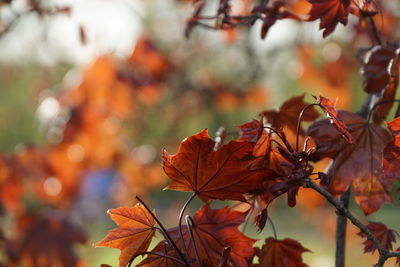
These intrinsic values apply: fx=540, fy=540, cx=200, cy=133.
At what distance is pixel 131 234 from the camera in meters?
0.61

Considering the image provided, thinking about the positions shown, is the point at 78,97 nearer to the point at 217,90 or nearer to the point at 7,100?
the point at 217,90

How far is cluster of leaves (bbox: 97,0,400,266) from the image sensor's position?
0.58m

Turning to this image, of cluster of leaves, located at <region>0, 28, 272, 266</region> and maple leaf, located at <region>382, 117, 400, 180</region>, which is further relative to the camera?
cluster of leaves, located at <region>0, 28, 272, 266</region>

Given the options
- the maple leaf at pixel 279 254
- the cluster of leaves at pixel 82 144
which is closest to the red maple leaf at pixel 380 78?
the maple leaf at pixel 279 254

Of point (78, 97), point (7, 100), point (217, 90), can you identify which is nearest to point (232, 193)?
point (78, 97)

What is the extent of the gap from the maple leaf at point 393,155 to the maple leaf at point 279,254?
15 centimetres

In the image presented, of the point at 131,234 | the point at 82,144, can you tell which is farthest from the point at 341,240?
the point at 82,144

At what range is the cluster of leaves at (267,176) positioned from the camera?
1.91 feet

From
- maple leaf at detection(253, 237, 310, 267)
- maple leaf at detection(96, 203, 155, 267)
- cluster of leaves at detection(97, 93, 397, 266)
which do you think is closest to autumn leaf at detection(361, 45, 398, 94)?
cluster of leaves at detection(97, 93, 397, 266)

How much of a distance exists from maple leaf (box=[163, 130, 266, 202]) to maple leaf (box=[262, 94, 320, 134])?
0.74 feet

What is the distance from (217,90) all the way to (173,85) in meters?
0.37

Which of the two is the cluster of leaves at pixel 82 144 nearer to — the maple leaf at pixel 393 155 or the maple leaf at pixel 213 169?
the maple leaf at pixel 213 169

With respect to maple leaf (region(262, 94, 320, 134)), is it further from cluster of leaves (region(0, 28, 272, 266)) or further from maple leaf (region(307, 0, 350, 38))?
cluster of leaves (region(0, 28, 272, 266))

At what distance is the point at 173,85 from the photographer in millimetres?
4391
